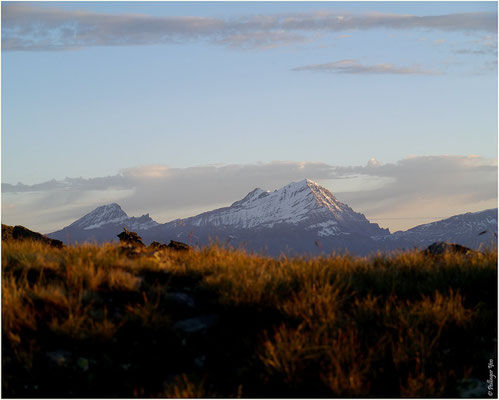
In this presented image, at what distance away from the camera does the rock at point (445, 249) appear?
11.9 metres

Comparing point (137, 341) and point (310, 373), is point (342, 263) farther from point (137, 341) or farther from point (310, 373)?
point (137, 341)

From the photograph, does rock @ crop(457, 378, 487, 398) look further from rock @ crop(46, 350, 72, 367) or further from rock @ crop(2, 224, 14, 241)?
rock @ crop(2, 224, 14, 241)

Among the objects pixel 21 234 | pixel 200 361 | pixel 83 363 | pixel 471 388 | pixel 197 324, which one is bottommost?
pixel 471 388

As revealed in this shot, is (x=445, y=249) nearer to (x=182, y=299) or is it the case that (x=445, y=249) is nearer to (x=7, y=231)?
(x=182, y=299)

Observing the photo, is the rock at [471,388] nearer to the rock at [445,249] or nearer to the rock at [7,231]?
the rock at [445,249]

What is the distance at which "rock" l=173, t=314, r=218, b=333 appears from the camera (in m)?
7.64

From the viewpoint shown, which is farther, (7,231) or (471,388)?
(7,231)

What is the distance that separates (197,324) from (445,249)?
6.33 m

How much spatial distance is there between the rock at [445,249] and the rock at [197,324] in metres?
5.63

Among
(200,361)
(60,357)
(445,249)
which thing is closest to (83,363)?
(60,357)

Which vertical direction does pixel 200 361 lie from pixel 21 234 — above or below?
below

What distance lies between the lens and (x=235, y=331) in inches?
303

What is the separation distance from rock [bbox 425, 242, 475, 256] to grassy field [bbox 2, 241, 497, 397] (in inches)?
98.9

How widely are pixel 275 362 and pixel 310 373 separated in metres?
0.44
